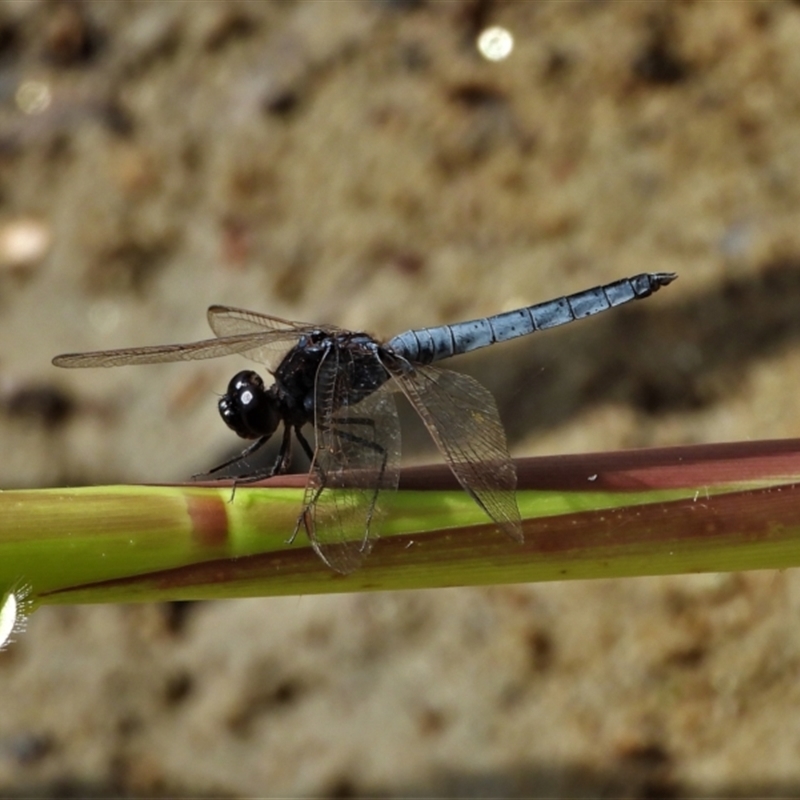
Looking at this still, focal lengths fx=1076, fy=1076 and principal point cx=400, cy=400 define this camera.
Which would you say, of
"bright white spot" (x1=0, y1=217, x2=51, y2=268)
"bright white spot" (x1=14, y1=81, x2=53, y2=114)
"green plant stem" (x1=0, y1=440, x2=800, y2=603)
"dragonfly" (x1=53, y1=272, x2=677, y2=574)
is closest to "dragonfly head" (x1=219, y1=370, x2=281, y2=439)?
"dragonfly" (x1=53, y1=272, x2=677, y2=574)

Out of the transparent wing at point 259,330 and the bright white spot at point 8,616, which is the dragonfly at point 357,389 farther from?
the bright white spot at point 8,616

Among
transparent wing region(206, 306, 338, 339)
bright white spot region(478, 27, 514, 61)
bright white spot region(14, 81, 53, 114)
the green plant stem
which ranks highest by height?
bright white spot region(14, 81, 53, 114)

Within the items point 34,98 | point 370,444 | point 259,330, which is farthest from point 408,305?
point 34,98

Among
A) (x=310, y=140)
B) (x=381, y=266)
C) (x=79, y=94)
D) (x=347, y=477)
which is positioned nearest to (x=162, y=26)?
(x=79, y=94)

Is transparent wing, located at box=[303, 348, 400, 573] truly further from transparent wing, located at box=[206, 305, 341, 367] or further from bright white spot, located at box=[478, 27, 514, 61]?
bright white spot, located at box=[478, 27, 514, 61]

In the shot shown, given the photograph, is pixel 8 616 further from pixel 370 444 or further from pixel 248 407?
pixel 248 407

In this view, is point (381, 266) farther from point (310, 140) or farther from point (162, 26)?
point (162, 26)

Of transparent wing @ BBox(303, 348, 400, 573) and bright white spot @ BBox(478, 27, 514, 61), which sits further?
bright white spot @ BBox(478, 27, 514, 61)
